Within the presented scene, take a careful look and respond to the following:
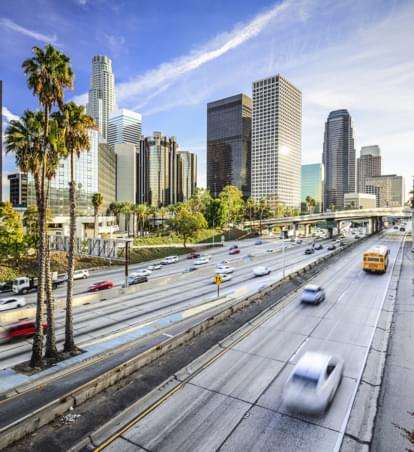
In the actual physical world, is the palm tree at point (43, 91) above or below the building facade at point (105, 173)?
below

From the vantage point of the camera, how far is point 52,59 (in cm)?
1811

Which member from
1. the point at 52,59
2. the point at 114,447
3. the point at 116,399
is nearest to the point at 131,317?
the point at 116,399

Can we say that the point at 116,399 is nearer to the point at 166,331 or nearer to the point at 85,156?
the point at 166,331

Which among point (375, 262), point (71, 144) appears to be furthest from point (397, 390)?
point (375, 262)

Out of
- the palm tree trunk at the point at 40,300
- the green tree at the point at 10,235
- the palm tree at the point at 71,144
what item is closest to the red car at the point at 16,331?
the palm tree at the point at 71,144

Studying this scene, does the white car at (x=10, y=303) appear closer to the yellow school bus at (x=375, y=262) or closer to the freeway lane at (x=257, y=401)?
the freeway lane at (x=257, y=401)

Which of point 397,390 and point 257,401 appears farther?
point 397,390

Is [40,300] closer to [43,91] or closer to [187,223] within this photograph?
[43,91]

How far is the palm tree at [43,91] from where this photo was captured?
1769 cm

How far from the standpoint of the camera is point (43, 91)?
18094mm

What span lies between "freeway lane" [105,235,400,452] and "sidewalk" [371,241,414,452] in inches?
49.3

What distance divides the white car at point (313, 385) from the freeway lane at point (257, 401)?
1.27 ft

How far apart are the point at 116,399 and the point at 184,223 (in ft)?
204

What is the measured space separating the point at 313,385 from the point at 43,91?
20954 mm
